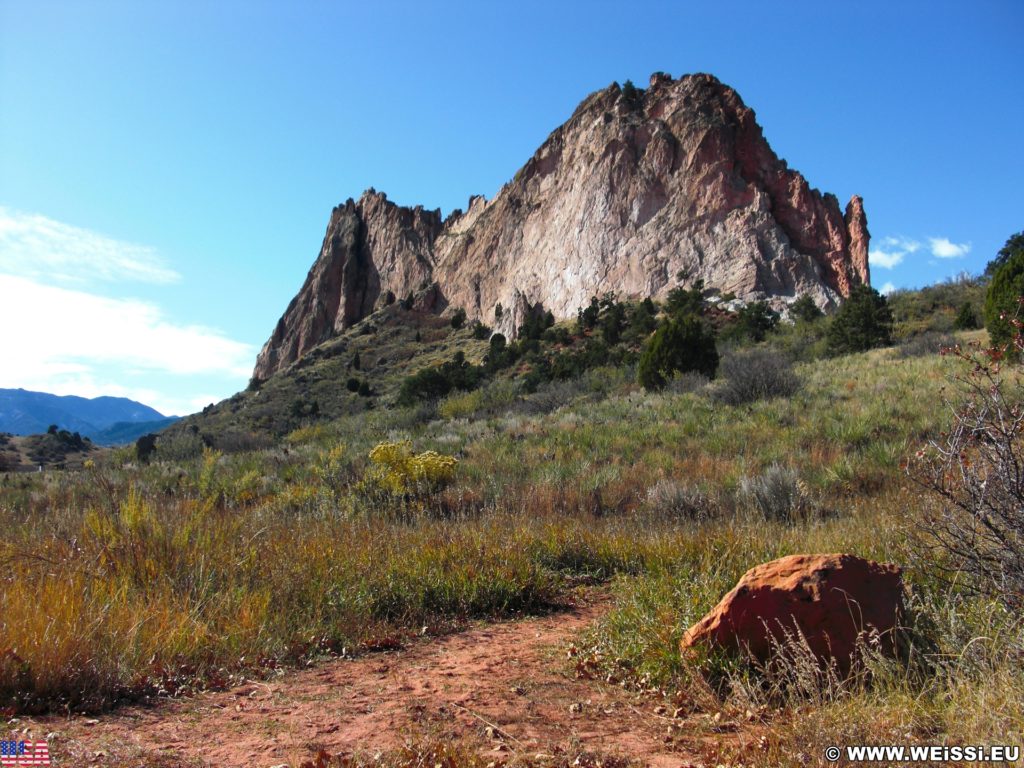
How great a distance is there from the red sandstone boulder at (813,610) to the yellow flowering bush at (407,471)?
19.2ft

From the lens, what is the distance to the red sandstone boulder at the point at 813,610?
2762 mm

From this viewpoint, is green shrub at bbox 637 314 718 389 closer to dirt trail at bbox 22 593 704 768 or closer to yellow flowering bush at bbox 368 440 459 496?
yellow flowering bush at bbox 368 440 459 496

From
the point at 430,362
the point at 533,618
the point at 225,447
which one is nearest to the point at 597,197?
the point at 430,362

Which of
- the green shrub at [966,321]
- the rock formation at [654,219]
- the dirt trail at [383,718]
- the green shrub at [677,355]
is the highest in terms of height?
the rock formation at [654,219]

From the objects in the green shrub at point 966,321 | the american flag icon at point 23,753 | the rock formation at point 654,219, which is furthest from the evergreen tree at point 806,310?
the american flag icon at point 23,753

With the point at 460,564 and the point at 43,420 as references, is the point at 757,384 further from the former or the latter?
the point at 43,420

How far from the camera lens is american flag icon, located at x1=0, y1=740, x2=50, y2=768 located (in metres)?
2.06

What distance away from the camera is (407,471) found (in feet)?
28.4

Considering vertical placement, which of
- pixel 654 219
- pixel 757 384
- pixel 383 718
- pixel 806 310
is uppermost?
pixel 654 219

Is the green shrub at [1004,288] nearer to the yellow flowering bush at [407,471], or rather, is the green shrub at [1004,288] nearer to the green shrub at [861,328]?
the green shrub at [861,328]

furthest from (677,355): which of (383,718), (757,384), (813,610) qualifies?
(383,718)

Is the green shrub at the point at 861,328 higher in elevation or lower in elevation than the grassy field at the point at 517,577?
higher

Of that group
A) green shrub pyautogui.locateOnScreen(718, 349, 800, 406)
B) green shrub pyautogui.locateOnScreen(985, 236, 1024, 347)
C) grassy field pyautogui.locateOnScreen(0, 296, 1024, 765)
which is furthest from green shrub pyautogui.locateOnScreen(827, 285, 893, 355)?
grassy field pyautogui.locateOnScreen(0, 296, 1024, 765)

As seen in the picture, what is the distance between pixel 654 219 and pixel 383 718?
5195 cm
